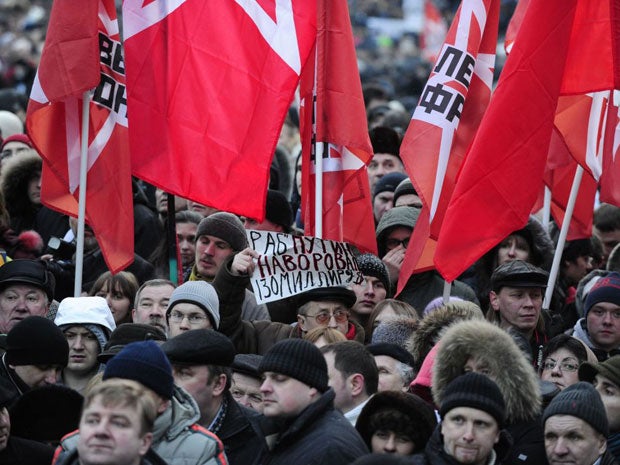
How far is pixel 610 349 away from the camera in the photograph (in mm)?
9391

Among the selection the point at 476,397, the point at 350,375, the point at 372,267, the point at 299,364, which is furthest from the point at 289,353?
the point at 372,267

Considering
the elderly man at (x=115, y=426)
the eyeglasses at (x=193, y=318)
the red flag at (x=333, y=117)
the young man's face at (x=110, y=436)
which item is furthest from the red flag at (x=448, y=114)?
the young man's face at (x=110, y=436)

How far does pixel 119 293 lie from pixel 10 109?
6129 millimetres

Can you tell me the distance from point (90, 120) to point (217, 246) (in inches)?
43.0

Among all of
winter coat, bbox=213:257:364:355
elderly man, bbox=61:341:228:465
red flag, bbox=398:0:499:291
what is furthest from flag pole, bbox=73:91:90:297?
elderly man, bbox=61:341:228:465

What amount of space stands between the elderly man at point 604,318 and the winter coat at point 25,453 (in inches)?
136

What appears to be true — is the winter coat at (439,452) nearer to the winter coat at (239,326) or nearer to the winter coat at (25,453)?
the winter coat at (25,453)

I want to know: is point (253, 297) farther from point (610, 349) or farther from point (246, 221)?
point (610, 349)

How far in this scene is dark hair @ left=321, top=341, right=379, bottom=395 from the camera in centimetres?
769

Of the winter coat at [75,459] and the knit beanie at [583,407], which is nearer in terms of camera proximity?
the winter coat at [75,459]

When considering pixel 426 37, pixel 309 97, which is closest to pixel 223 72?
pixel 309 97

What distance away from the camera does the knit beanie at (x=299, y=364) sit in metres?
6.99

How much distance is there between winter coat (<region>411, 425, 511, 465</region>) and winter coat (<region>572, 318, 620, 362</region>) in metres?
2.31

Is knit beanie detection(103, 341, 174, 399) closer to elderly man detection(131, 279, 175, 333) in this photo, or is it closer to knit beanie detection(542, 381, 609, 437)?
knit beanie detection(542, 381, 609, 437)
